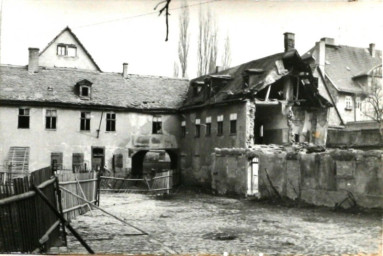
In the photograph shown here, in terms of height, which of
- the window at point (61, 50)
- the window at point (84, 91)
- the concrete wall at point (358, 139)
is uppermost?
the window at point (61, 50)

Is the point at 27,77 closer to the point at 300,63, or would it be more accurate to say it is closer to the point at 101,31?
the point at 300,63

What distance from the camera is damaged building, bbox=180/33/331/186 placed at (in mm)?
25750

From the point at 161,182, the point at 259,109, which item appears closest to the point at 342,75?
the point at 259,109

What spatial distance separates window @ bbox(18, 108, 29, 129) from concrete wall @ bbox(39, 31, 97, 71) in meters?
7.69

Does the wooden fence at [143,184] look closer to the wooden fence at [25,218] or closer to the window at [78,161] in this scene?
the window at [78,161]

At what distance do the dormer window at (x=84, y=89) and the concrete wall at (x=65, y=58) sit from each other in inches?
236

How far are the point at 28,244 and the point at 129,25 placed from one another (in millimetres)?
5298

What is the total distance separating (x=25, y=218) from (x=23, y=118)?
24.3m

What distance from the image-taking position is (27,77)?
1230 inches

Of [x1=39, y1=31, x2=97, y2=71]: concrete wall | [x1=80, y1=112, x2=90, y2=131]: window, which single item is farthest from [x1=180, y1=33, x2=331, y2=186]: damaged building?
[x1=39, y1=31, x2=97, y2=71]: concrete wall

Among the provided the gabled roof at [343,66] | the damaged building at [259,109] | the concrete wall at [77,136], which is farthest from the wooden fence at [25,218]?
the gabled roof at [343,66]

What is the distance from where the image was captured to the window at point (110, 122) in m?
31.9

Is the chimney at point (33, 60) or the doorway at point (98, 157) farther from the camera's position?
the chimney at point (33, 60)

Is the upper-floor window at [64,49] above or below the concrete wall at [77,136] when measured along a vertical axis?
above
